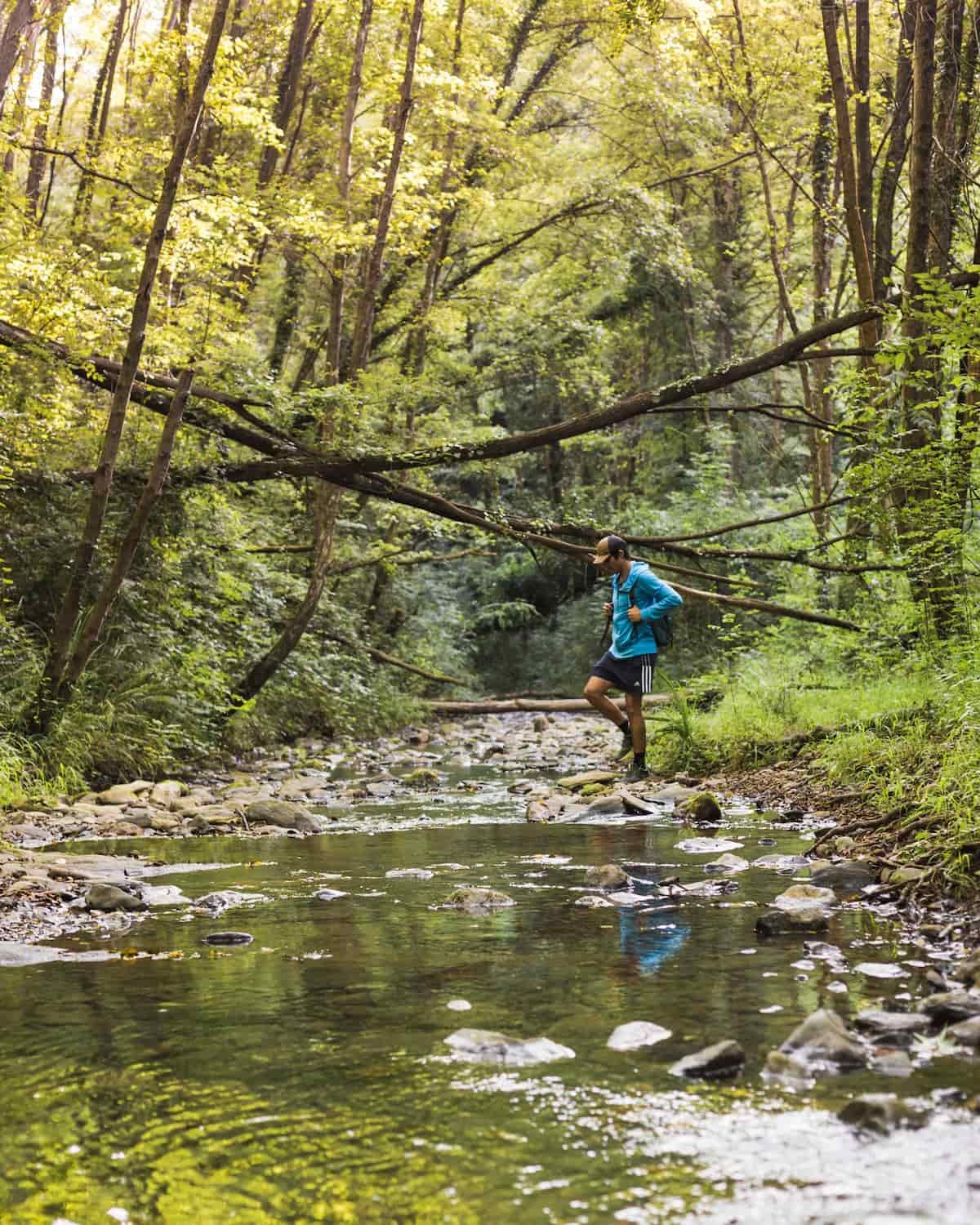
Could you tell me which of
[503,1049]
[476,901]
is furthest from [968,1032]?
[476,901]

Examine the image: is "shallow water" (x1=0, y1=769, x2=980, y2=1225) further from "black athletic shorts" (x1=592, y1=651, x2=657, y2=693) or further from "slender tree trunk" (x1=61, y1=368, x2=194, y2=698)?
"slender tree trunk" (x1=61, y1=368, x2=194, y2=698)

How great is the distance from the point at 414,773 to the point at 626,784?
2489mm

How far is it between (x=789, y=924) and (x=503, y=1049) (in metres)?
1.84

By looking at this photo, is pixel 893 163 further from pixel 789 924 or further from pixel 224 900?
pixel 224 900

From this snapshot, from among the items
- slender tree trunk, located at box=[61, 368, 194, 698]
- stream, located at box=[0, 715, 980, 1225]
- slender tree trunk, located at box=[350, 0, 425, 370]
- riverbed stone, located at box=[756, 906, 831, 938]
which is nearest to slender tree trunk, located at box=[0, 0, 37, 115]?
slender tree trunk, located at box=[350, 0, 425, 370]

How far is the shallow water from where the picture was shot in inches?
95.5

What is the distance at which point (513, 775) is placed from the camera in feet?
41.4

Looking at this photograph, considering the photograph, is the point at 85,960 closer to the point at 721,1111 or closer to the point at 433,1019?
the point at 433,1019

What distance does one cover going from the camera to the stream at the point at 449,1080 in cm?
243

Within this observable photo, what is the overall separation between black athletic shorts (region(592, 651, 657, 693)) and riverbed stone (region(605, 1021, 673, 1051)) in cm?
716

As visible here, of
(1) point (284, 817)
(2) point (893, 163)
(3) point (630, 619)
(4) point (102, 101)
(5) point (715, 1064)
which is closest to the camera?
(5) point (715, 1064)

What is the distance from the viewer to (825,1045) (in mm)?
3107

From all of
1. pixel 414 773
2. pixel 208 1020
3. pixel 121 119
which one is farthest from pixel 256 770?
pixel 121 119

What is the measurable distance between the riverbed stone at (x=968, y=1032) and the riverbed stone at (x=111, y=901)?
3.83 metres
